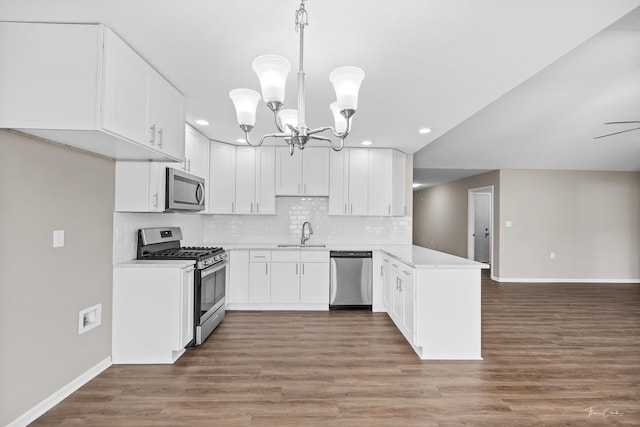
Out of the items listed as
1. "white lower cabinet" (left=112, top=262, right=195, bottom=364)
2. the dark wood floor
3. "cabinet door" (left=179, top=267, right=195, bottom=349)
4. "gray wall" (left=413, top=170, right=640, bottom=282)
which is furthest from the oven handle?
"gray wall" (left=413, top=170, right=640, bottom=282)

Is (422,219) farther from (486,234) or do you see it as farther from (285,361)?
(285,361)

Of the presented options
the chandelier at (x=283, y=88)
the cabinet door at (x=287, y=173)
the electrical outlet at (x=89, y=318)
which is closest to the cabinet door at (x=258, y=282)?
the cabinet door at (x=287, y=173)

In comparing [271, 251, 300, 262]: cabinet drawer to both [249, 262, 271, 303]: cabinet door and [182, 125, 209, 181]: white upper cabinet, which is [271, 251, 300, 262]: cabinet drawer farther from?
[182, 125, 209, 181]: white upper cabinet

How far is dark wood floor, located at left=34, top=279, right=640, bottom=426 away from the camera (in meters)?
2.07

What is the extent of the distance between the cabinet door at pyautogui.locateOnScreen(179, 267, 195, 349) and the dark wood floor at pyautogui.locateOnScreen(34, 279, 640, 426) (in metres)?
0.19

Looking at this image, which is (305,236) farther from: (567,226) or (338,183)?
(567,226)

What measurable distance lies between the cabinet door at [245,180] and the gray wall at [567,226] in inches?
198

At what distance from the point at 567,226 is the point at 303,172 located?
5.63 meters

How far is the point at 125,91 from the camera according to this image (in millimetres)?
2006

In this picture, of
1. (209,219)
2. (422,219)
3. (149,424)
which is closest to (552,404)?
(149,424)

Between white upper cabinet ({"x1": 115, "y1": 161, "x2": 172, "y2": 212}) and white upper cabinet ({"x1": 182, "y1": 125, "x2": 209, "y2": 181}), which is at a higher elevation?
white upper cabinet ({"x1": 182, "y1": 125, "x2": 209, "y2": 181})

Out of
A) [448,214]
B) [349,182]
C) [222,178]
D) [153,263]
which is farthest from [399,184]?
[448,214]

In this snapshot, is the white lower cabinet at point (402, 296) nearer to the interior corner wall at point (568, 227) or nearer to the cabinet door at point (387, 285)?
the cabinet door at point (387, 285)

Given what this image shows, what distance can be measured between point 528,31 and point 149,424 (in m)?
3.17
